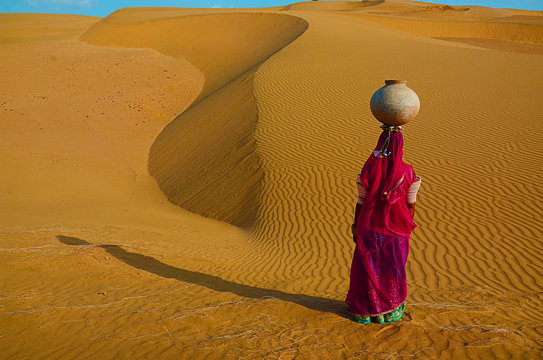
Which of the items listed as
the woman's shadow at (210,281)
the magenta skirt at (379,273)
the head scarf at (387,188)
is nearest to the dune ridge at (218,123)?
the woman's shadow at (210,281)

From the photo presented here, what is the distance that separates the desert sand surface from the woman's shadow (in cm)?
5

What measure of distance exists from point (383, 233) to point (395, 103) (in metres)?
1.15

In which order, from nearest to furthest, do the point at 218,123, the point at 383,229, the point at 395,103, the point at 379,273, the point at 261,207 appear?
the point at 395,103, the point at 383,229, the point at 379,273, the point at 261,207, the point at 218,123

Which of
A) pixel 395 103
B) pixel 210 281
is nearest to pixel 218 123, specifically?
pixel 210 281

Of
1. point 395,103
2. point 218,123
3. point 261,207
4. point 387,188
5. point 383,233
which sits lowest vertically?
point 261,207

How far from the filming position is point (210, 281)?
19.6 feet

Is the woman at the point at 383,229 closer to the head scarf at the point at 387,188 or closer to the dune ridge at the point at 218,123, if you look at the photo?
the head scarf at the point at 387,188

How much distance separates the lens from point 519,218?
764 centimetres

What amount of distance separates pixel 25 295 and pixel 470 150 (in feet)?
30.9

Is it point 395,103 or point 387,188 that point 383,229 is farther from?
point 395,103

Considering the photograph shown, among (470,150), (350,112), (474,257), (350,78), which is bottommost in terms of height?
(474,257)

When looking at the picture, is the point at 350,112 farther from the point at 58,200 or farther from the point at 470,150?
the point at 58,200

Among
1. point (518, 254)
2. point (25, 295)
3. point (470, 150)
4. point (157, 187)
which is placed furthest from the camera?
point (157, 187)

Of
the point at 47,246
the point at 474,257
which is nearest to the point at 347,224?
the point at 474,257
